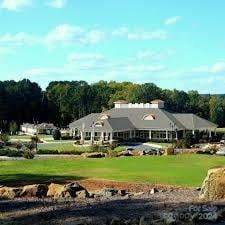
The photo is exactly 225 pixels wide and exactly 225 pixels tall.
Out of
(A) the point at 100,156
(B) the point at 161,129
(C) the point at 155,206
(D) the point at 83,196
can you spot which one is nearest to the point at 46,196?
(D) the point at 83,196

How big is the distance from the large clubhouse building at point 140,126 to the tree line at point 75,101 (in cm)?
3137

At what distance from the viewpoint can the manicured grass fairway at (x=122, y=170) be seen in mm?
32562

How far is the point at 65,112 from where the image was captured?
121625 mm

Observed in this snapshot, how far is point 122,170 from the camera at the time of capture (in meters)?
A: 37.6

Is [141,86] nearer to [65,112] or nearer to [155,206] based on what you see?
[65,112]

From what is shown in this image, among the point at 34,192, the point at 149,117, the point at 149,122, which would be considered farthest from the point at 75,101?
the point at 34,192

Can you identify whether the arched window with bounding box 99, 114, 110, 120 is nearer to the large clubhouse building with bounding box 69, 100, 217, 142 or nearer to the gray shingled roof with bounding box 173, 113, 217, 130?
the large clubhouse building with bounding box 69, 100, 217, 142

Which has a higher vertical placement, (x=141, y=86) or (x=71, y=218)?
(x=141, y=86)

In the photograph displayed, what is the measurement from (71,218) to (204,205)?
446 cm

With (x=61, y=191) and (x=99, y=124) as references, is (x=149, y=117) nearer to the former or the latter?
(x=99, y=124)

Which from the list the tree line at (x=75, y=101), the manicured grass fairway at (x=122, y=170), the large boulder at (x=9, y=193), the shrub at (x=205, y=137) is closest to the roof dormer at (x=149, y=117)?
the shrub at (x=205, y=137)

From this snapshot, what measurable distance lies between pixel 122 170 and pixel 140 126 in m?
47.8

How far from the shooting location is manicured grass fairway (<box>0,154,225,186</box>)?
32.6 m

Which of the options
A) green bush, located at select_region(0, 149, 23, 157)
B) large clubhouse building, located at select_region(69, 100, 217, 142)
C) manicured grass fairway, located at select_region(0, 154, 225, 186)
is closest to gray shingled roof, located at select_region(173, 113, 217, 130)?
large clubhouse building, located at select_region(69, 100, 217, 142)
